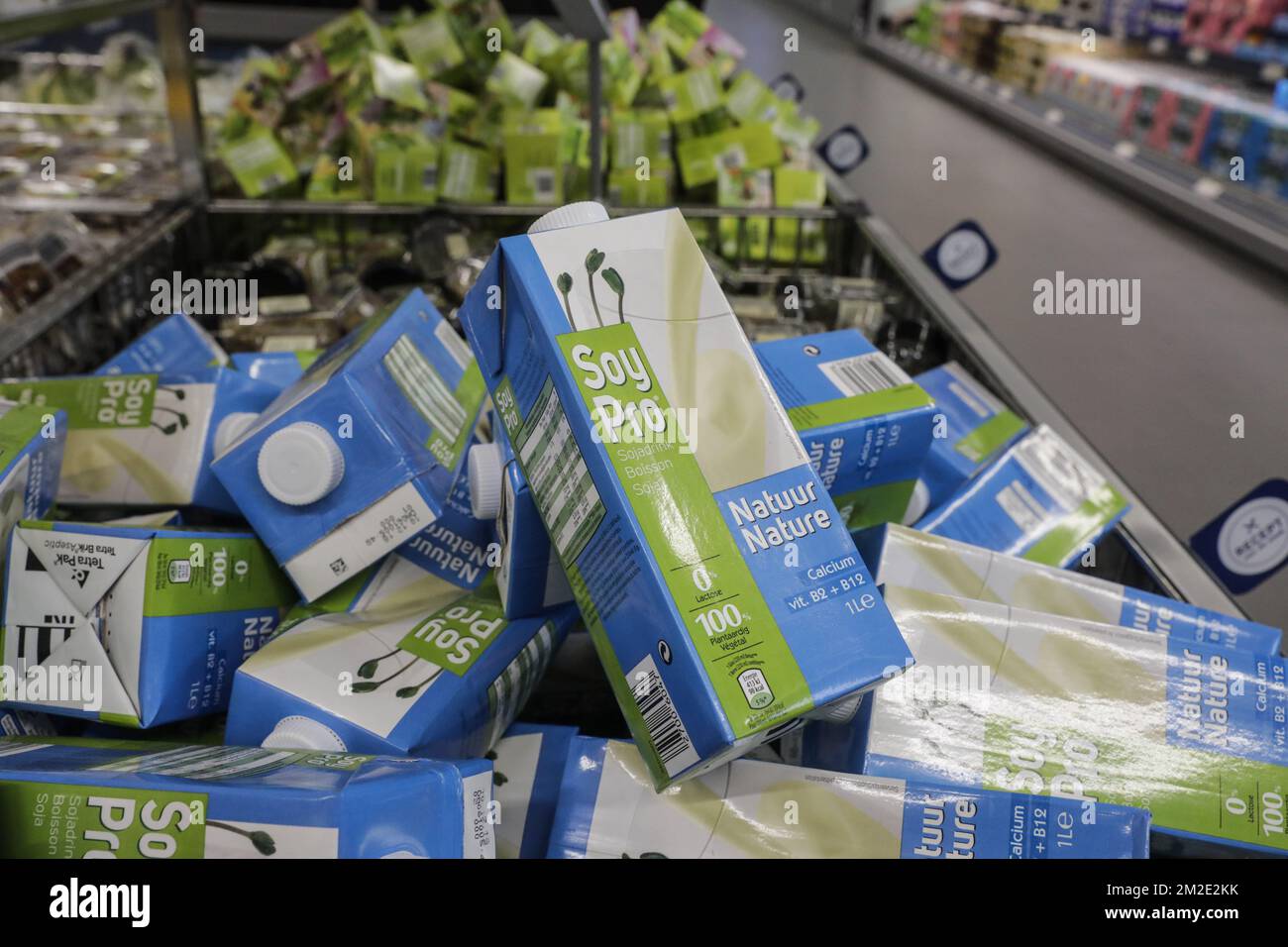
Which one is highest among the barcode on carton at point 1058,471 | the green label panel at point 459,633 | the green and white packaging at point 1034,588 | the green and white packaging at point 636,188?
the green and white packaging at point 636,188

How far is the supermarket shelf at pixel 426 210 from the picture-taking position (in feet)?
8.33

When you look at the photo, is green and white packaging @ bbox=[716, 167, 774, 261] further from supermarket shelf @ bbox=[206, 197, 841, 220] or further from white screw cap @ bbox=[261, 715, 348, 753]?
white screw cap @ bbox=[261, 715, 348, 753]

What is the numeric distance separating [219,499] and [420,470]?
1.07 ft

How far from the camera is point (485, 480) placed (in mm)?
1083

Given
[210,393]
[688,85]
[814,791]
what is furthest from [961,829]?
[688,85]

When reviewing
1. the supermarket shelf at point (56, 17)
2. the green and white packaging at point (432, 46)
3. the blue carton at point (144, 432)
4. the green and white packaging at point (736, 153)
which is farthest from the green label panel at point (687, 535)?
the green and white packaging at point (432, 46)

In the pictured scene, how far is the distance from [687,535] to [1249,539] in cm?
102

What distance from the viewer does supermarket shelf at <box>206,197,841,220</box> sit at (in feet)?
8.33

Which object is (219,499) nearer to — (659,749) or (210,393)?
(210,393)

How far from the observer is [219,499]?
124 cm

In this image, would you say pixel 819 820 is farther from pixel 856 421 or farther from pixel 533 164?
pixel 533 164

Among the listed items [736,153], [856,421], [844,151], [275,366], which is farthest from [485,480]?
[844,151]

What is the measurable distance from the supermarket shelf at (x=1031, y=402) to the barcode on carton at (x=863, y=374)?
44cm

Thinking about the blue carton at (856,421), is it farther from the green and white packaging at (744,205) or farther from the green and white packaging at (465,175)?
the green and white packaging at (465,175)
